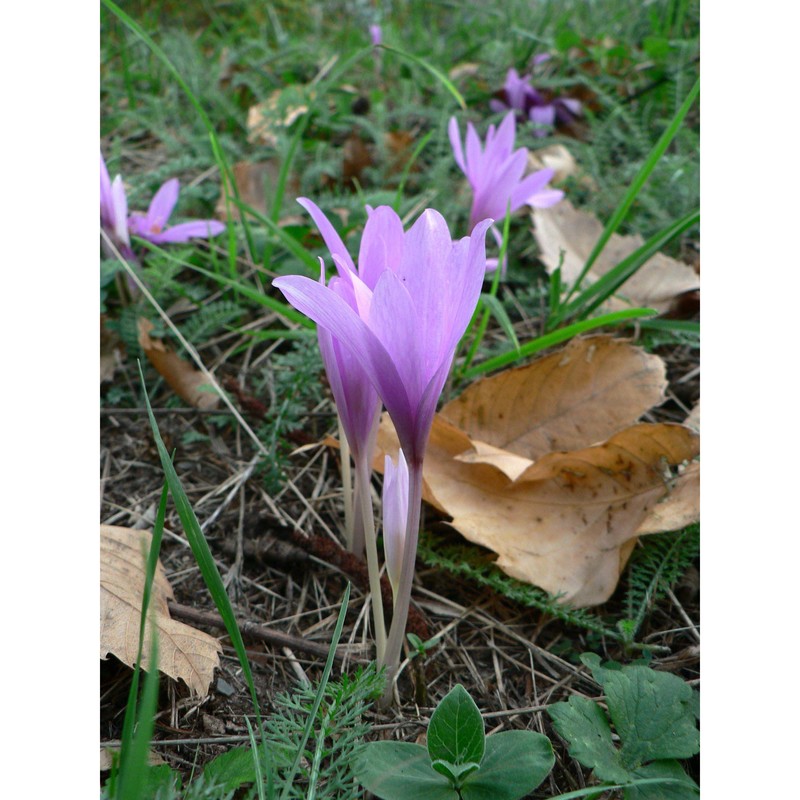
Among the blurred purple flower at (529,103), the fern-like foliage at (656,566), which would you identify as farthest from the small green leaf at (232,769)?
the blurred purple flower at (529,103)

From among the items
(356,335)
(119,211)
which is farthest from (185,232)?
(356,335)

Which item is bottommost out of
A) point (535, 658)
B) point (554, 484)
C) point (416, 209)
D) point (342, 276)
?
point (535, 658)

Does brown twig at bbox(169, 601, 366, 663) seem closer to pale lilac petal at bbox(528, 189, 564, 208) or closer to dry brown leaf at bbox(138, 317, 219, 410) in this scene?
dry brown leaf at bbox(138, 317, 219, 410)

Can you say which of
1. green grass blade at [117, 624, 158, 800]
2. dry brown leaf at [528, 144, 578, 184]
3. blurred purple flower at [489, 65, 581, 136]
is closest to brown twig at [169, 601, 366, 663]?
green grass blade at [117, 624, 158, 800]

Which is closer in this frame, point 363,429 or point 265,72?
point 363,429

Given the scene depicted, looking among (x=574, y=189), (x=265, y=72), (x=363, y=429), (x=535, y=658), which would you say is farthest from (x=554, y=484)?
(x=265, y=72)

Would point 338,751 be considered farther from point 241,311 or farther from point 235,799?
point 241,311

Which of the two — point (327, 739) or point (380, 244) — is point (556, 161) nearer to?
point (380, 244)
